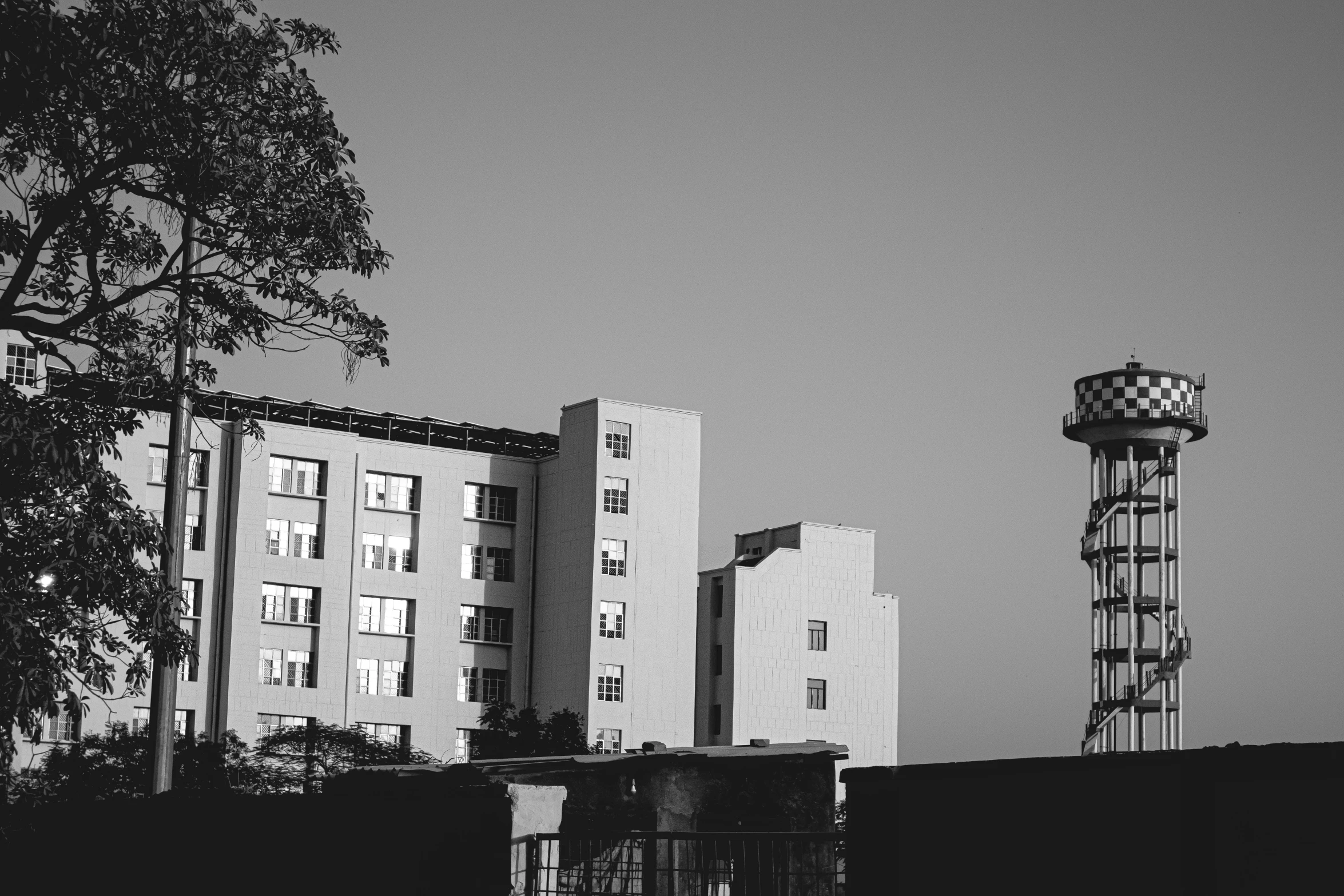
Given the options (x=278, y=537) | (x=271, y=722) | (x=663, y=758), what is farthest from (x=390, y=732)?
(x=663, y=758)

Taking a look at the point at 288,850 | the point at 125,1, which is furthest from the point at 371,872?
the point at 125,1

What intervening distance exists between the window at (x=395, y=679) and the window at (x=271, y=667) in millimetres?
5558

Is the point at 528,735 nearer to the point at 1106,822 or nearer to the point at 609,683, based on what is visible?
the point at 609,683

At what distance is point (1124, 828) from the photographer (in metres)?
10.6

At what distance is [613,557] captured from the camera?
82.8 m

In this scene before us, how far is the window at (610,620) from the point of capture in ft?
268

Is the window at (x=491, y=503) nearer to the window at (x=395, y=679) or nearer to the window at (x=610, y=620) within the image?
the window at (x=610, y=620)

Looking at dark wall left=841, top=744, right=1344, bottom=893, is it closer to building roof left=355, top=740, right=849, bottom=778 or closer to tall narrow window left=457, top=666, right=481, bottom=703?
building roof left=355, top=740, right=849, bottom=778

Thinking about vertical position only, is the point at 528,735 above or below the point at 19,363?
below

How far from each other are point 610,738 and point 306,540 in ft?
55.7

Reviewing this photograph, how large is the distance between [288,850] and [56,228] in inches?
282

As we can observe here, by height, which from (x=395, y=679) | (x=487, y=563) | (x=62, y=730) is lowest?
(x=62, y=730)

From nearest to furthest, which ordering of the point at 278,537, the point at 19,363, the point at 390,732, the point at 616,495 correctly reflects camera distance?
the point at 19,363
the point at 278,537
the point at 390,732
the point at 616,495

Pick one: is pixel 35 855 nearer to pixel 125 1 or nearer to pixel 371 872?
pixel 371 872
